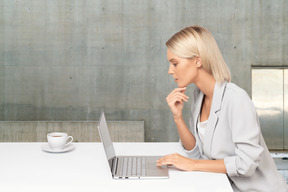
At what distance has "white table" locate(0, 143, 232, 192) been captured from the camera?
121 cm

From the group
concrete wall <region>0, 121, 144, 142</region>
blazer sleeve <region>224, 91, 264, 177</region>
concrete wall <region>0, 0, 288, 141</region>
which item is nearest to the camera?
blazer sleeve <region>224, 91, 264, 177</region>

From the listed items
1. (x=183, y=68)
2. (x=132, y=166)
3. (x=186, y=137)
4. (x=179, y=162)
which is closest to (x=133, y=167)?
(x=132, y=166)

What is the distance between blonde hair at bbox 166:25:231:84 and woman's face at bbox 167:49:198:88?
0.9 inches

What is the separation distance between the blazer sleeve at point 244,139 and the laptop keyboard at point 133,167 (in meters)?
0.37

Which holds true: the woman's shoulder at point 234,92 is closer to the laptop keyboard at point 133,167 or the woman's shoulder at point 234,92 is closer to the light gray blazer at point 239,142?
the light gray blazer at point 239,142

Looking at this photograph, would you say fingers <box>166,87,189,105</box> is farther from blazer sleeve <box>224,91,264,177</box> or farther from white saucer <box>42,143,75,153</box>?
white saucer <box>42,143,75,153</box>

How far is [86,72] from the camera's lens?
15.3ft

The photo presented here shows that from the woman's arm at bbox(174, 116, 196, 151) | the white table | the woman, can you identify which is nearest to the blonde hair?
the woman

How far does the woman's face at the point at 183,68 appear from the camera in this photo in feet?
4.93

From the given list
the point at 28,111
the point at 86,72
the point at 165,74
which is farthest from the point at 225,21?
the point at 28,111

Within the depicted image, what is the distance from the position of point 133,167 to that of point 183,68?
20.9 inches

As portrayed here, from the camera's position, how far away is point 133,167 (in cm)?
141

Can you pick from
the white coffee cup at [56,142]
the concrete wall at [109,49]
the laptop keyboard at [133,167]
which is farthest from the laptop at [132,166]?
the concrete wall at [109,49]

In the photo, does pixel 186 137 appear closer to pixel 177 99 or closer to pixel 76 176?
pixel 177 99
